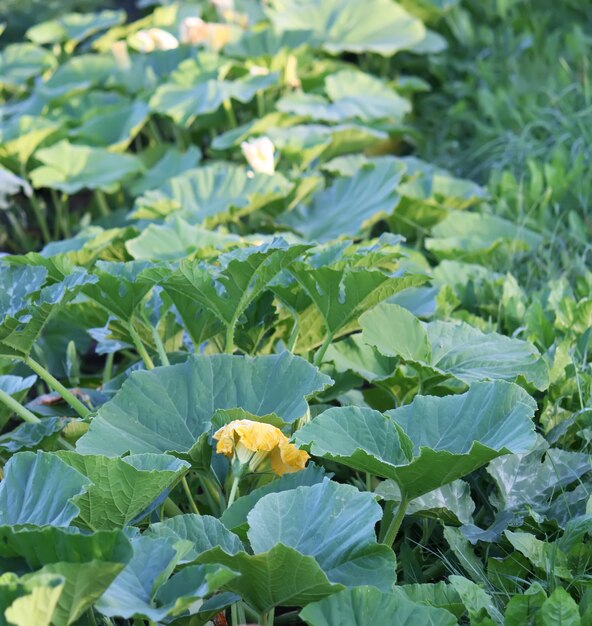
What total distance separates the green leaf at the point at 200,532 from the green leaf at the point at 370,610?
140 millimetres

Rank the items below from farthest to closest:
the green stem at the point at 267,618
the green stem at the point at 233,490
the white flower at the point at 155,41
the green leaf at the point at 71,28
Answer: the green leaf at the point at 71,28
the white flower at the point at 155,41
the green stem at the point at 233,490
the green stem at the point at 267,618

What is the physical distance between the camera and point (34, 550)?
3.62 feet

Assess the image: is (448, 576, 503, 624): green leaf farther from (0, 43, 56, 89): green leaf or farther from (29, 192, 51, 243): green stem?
(0, 43, 56, 89): green leaf

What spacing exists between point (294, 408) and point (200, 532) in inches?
12.1

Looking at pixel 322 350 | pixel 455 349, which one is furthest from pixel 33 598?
pixel 455 349

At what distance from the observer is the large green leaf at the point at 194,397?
150 centimetres

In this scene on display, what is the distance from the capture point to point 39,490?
1254 millimetres


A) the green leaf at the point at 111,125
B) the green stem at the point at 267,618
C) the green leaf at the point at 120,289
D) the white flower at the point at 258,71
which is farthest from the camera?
the white flower at the point at 258,71

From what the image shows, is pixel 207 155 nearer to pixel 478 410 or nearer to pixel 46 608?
pixel 478 410

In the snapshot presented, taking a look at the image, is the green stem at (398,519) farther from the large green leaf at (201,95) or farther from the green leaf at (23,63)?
the green leaf at (23,63)

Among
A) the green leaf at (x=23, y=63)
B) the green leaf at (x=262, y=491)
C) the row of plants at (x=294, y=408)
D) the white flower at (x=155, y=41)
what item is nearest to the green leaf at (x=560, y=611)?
the row of plants at (x=294, y=408)

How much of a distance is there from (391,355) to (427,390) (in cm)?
12

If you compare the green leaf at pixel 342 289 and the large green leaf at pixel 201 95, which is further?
the large green leaf at pixel 201 95

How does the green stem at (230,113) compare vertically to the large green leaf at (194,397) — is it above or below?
below
